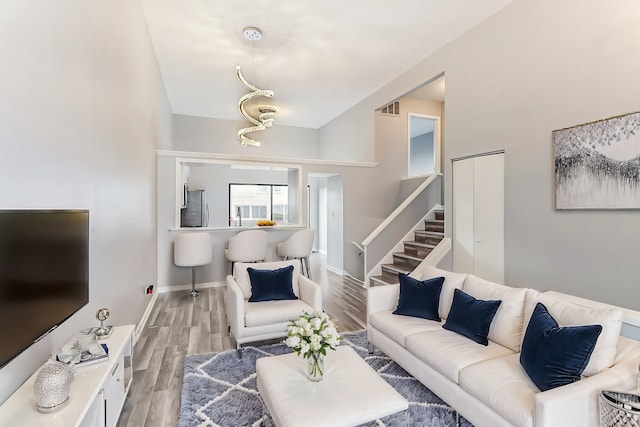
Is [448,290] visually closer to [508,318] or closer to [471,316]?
[471,316]

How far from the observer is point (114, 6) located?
255 centimetres

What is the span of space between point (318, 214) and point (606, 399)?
26.7ft

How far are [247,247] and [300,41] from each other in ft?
10.0

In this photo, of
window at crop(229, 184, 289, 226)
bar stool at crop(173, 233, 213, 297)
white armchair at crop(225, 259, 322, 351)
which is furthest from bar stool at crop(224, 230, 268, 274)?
window at crop(229, 184, 289, 226)

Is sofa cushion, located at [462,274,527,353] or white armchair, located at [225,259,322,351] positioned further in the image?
white armchair, located at [225,259,322,351]

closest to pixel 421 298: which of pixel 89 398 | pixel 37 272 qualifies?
pixel 89 398

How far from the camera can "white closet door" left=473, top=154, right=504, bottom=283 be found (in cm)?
368

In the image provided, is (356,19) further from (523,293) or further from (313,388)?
(313,388)

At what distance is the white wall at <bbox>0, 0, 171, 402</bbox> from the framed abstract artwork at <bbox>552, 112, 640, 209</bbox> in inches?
153

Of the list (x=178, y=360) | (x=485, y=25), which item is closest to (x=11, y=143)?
(x=178, y=360)

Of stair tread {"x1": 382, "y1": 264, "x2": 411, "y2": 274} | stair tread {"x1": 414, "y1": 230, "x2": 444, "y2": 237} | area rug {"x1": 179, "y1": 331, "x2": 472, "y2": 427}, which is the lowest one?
area rug {"x1": 179, "y1": 331, "x2": 472, "y2": 427}

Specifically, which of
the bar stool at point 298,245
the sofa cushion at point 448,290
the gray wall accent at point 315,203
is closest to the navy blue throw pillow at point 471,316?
the sofa cushion at point 448,290

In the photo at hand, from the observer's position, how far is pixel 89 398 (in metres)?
1.39

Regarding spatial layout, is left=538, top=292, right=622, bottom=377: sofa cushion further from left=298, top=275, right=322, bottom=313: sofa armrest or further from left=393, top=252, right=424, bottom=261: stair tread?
left=393, top=252, right=424, bottom=261: stair tread
